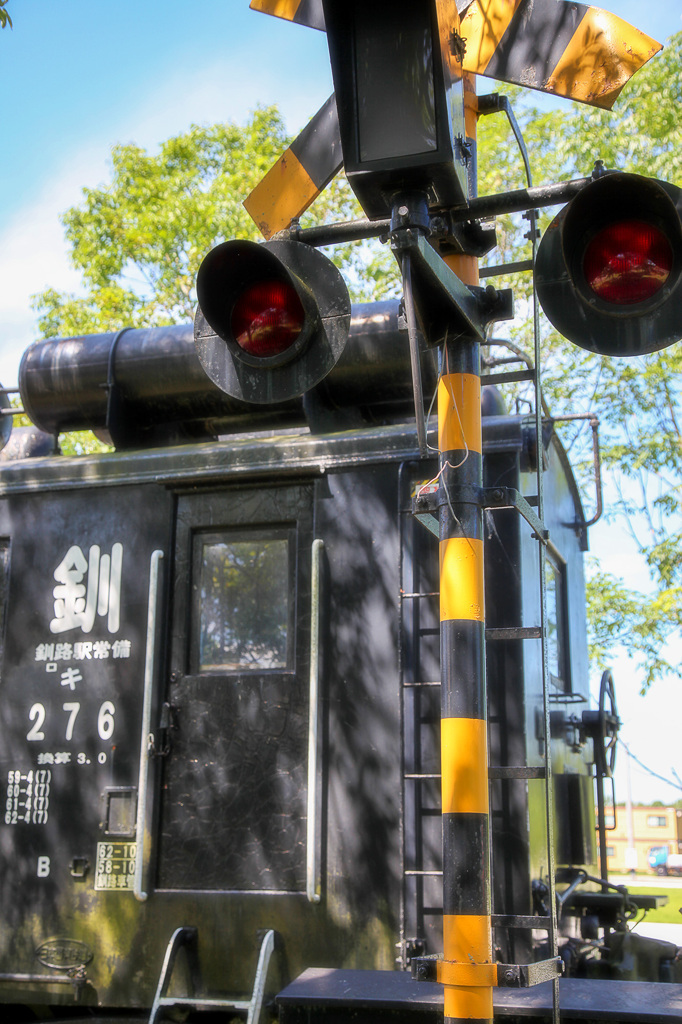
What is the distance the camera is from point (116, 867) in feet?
16.9

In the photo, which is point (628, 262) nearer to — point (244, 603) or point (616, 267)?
point (616, 267)

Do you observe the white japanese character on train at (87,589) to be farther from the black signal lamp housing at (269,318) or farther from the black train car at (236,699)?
the black signal lamp housing at (269,318)

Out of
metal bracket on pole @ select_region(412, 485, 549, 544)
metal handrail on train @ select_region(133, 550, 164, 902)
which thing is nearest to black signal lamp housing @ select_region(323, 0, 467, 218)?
metal bracket on pole @ select_region(412, 485, 549, 544)

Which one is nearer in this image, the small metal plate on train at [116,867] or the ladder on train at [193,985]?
the ladder on train at [193,985]

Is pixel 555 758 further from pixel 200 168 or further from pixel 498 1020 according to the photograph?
pixel 200 168

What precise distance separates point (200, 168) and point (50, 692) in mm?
14386

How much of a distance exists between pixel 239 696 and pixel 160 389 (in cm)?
192

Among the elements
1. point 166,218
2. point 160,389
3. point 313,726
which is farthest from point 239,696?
point 166,218

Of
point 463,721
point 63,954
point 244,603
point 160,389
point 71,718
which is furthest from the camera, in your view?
point 160,389

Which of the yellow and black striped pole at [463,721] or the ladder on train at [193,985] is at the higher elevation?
the yellow and black striped pole at [463,721]

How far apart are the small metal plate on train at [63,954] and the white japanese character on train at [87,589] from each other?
1.59 m

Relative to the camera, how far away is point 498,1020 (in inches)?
141

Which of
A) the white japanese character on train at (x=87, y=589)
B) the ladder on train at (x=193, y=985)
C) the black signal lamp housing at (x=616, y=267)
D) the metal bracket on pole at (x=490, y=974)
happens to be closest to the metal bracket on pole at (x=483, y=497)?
the black signal lamp housing at (x=616, y=267)

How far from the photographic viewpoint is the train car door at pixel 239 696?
4969 millimetres
